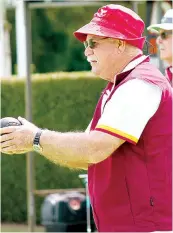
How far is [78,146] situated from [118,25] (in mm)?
613

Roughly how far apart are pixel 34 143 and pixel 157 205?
1.95 feet

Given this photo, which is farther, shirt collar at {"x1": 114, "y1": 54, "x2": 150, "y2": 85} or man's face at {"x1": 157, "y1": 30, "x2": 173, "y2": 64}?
man's face at {"x1": 157, "y1": 30, "x2": 173, "y2": 64}

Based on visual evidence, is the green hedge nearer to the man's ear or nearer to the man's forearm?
the man's ear

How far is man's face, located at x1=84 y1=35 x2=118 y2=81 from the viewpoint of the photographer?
3.89m

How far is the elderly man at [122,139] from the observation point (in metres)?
3.58

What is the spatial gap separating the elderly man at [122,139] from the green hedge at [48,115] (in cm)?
741

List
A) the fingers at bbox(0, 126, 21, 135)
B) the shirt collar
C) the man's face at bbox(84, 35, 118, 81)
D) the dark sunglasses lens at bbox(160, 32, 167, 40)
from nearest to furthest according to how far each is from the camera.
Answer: the fingers at bbox(0, 126, 21, 135)
the shirt collar
the man's face at bbox(84, 35, 118, 81)
the dark sunglasses lens at bbox(160, 32, 167, 40)

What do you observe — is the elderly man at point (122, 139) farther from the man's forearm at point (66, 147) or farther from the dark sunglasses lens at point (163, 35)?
the dark sunglasses lens at point (163, 35)

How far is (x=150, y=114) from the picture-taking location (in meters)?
3.63

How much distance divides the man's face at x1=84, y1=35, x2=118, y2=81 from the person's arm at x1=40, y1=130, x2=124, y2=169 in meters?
0.41

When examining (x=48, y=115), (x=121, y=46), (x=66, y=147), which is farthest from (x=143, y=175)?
(x=48, y=115)

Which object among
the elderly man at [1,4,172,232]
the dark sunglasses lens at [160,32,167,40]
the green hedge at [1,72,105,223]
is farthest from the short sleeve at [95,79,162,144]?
the green hedge at [1,72,105,223]

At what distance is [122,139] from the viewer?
357 centimetres

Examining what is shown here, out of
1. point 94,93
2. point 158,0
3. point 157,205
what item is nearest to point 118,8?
point 157,205
